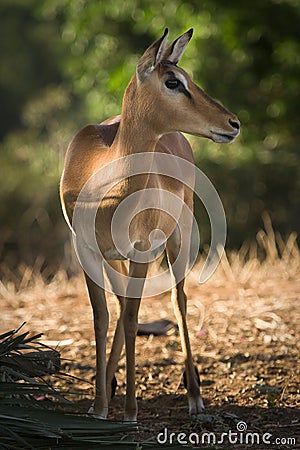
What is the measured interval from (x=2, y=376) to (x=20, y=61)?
24109mm

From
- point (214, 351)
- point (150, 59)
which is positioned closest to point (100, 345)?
point (214, 351)

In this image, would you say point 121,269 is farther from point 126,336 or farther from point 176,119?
point 176,119

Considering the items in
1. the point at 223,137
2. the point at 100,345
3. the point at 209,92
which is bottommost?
the point at 100,345

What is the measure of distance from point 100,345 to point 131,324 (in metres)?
0.22

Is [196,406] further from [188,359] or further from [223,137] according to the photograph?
[223,137]

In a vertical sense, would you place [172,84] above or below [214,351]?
above

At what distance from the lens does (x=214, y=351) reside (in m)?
5.54

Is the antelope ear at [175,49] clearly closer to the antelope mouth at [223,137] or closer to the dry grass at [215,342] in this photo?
the antelope mouth at [223,137]

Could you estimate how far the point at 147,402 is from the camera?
15.8ft

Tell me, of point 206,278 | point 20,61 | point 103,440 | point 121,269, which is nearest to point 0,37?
point 20,61

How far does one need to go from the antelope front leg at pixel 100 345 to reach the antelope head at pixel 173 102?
92 centimetres

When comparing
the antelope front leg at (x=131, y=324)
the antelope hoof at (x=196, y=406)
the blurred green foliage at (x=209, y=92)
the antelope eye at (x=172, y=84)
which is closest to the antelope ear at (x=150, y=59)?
the antelope eye at (x=172, y=84)

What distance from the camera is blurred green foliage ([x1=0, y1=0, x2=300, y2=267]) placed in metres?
9.95

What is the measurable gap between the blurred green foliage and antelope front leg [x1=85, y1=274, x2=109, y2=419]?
5.58 meters
